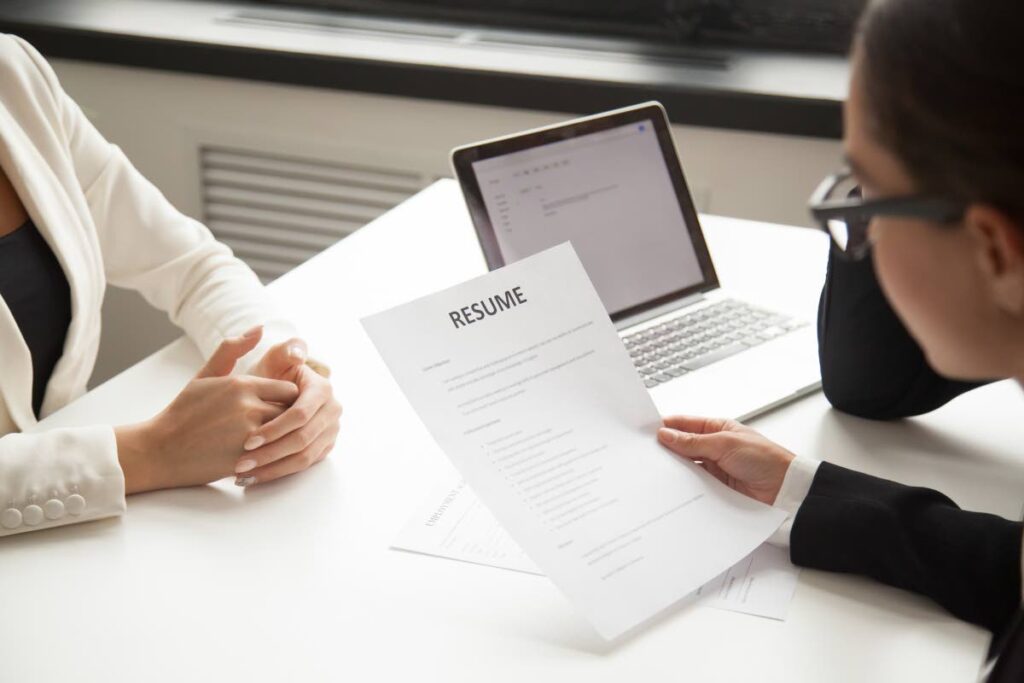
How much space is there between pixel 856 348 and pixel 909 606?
0.36 meters

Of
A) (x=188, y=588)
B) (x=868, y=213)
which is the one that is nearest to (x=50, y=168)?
(x=188, y=588)

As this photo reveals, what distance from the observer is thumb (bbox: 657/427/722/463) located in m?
0.99

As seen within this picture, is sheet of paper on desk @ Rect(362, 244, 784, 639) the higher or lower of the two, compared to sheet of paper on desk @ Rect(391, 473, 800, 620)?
higher

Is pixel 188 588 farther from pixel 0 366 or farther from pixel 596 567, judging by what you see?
pixel 0 366

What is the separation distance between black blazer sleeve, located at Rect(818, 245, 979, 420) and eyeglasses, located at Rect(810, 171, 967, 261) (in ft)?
0.83

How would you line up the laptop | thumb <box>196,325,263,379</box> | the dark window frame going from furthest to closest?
the dark window frame → the laptop → thumb <box>196,325,263,379</box>

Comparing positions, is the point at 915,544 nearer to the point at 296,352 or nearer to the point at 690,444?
the point at 690,444

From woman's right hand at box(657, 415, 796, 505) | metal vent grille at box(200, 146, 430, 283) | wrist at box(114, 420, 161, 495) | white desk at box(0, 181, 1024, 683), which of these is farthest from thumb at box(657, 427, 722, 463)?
metal vent grille at box(200, 146, 430, 283)

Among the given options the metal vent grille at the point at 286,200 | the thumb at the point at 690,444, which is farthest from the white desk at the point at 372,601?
the metal vent grille at the point at 286,200

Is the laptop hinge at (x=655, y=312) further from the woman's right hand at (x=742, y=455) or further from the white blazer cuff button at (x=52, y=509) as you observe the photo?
the white blazer cuff button at (x=52, y=509)

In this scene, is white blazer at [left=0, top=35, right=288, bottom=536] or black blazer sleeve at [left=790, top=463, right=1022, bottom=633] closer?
black blazer sleeve at [left=790, top=463, right=1022, bottom=633]

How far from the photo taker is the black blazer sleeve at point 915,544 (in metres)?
0.88

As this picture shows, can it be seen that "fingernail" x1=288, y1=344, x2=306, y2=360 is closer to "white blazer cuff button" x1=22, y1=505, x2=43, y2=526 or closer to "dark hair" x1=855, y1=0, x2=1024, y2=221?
"white blazer cuff button" x1=22, y1=505, x2=43, y2=526

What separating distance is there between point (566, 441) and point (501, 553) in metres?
0.11
